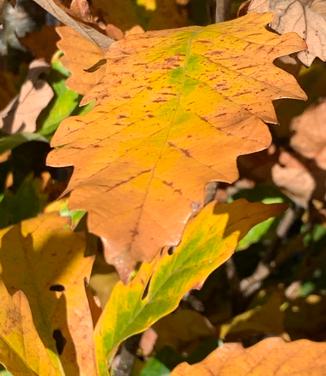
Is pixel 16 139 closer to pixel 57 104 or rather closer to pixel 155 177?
pixel 57 104

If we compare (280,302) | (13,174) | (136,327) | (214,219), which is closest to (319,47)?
Result: (214,219)

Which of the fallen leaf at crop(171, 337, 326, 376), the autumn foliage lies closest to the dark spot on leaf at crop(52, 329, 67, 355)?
the autumn foliage

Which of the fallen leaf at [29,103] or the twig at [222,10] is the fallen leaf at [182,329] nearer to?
the fallen leaf at [29,103]

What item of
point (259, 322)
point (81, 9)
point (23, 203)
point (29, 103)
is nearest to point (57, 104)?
point (29, 103)

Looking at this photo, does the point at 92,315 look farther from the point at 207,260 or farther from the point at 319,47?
the point at 319,47

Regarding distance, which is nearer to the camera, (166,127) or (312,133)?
(166,127)

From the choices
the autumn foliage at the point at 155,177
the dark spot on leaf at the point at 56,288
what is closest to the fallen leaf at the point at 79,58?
the autumn foliage at the point at 155,177

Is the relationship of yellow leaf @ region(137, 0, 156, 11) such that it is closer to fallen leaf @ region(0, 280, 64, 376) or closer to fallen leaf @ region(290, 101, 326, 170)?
fallen leaf @ region(290, 101, 326, 170)
